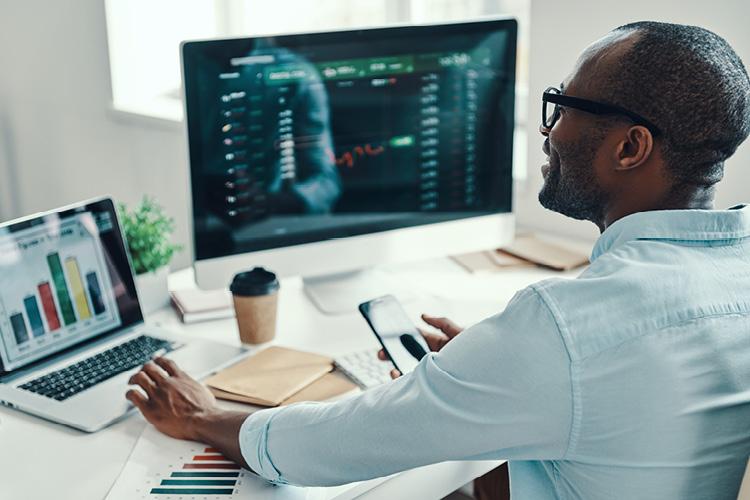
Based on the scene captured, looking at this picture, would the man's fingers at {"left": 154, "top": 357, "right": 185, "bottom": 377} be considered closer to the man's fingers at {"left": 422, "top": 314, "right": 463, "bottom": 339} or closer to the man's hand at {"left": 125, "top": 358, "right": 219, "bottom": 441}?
the man's hand at {"left": 125, "top": 358, "right": 219, "bottom": 441}

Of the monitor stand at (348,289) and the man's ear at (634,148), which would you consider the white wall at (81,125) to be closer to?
the monitor stand at (348,289)

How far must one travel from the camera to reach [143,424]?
4.36 feet

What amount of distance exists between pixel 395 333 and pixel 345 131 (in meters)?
0.42

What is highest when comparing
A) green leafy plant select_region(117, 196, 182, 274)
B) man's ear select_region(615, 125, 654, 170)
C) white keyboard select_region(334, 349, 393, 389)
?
man's ear select_region(615, 125, 654, 170)

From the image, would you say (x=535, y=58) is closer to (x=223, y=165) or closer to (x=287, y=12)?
(x=223, y=165)

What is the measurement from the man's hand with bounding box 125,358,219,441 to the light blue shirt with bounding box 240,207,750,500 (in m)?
0.29

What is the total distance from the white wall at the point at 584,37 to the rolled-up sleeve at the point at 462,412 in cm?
109

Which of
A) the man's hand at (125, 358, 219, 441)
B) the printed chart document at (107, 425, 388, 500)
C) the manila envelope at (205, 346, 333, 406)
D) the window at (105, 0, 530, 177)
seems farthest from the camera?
the window at (105, 0, 530, 177)

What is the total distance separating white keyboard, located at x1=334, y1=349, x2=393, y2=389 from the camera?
Answer: 56.4 inches

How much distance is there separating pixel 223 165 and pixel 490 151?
1.82 ft

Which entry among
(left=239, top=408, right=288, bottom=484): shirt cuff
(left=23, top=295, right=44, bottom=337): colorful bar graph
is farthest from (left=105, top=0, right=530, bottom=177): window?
(left=239, top=408, right=288, bottom=484): shirt cuff

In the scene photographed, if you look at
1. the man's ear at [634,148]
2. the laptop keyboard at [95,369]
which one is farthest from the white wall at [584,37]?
the laptop keyboard at [95,369]

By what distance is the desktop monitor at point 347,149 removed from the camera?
61.8 inches

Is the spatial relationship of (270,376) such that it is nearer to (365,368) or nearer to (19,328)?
(365,368)
